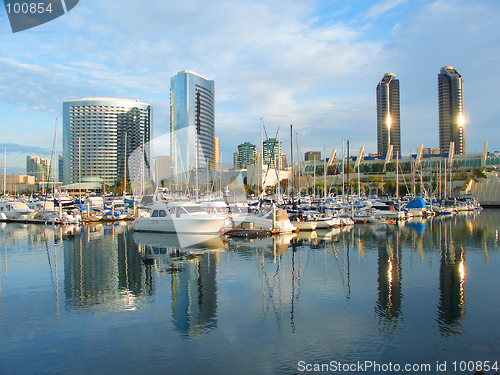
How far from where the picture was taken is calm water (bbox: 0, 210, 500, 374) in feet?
30.9

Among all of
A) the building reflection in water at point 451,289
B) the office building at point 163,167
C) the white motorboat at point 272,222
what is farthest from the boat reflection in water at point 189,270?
the office building at point 163,167

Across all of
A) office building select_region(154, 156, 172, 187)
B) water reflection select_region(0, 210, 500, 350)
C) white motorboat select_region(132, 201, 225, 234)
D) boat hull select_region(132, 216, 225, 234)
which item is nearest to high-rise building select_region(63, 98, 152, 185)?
office building select_region(154, 156, 172, 187)

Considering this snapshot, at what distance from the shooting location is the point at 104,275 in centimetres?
1828

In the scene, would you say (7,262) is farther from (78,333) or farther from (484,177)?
(484,177)

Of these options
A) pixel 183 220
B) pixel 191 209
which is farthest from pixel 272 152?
pixel 183 220

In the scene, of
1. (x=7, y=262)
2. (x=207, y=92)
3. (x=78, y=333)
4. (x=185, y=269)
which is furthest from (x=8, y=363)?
(x=207, y=92)

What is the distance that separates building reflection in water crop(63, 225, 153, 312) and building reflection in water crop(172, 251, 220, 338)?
140cm

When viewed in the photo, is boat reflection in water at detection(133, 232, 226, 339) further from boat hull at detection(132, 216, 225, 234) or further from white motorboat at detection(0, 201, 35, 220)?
white motorboat at detection(0, 201, 35, 220)

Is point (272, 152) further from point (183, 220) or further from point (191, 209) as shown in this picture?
point (183, 220)

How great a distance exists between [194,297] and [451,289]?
407 inches

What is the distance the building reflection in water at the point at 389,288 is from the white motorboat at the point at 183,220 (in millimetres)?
12800

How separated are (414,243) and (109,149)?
12105 cm

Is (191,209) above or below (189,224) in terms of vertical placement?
above

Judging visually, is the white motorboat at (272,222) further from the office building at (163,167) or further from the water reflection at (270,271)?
the office building at (163,167)
